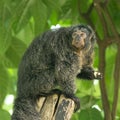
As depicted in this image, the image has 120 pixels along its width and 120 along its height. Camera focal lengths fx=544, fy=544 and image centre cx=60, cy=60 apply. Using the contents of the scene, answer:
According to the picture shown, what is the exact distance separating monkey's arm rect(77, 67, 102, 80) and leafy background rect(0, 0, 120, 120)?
0.32m

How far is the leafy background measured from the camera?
9.91 ft

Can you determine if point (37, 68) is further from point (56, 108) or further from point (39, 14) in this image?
point (39, 14)

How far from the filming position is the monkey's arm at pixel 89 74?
265cm

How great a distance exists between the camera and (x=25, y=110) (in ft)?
8.35

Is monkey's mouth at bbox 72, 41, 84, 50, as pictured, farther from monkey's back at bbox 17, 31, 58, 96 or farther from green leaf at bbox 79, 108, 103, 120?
green leaf at bbox 79, 108, 103, 120

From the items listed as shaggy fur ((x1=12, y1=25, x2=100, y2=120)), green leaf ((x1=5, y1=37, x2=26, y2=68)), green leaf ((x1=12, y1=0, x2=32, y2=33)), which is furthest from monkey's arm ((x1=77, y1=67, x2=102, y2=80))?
green leaf ((x1=5, y1=37, x2=26, y2=68))

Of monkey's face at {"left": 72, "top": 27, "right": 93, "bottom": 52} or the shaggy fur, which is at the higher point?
monkey's face at {"left": 72, "top": 27, "right": 93, "bottom": 52}

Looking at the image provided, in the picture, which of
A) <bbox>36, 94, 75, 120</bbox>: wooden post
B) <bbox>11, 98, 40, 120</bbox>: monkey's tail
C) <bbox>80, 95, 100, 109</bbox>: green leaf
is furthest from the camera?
<bbox>80, 95, 100, 109</bbox>: green leaf

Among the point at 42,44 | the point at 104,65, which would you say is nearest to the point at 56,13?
the point at 104,65

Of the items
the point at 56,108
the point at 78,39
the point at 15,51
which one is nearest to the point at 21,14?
the point at 15,51

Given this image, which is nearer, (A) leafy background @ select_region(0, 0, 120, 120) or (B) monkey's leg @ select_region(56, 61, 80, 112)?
(B) monkey's leg @ select_region(56, 61, 80, 112)

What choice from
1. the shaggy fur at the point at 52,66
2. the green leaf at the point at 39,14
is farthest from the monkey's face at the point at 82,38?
the green leaf at the point at 39,14

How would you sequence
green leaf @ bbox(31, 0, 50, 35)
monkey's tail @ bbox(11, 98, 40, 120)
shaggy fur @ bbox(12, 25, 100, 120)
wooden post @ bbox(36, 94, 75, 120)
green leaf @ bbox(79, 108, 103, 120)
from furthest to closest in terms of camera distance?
green leaf @ bbox(31, 0, 50, 35)
green leaf @ bbox(79, 108, 103, 120)
shaggy fur @ bbox(12, 25, 100, 120)
monkey's tail @ bbox(11, 98, 40, 120)
wooden post @ bbox(36, 94, 75, 120)

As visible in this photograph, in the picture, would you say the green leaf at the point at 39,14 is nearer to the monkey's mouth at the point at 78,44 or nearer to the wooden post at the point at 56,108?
the monkey's mouth at the point at 78,44
